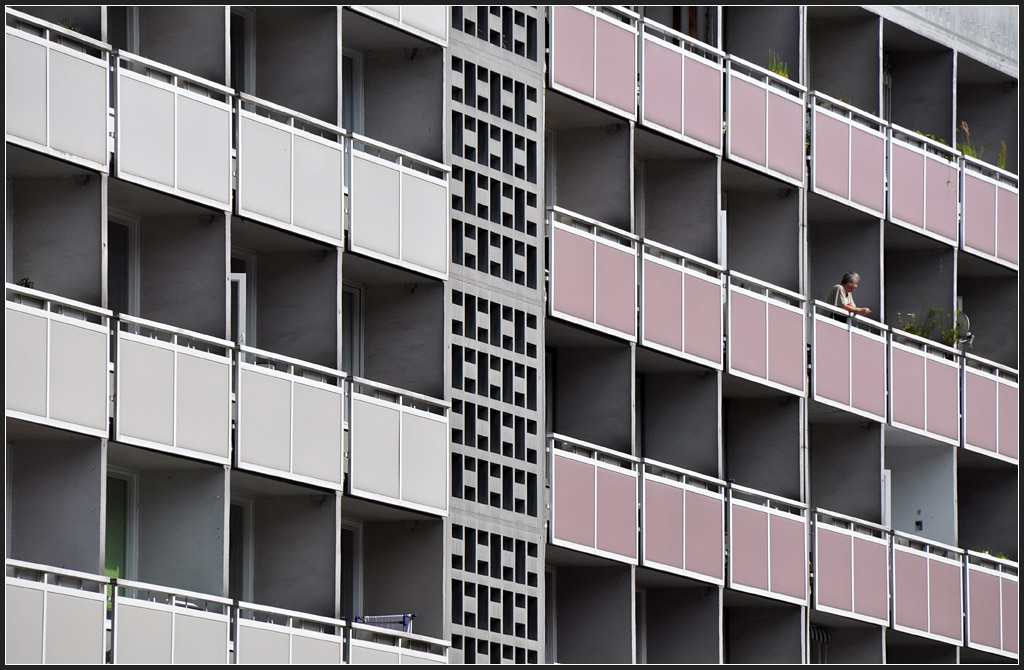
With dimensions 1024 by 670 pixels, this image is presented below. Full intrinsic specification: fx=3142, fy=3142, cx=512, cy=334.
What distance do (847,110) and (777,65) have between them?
1.81 meters

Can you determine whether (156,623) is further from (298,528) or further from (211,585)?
(298,528)

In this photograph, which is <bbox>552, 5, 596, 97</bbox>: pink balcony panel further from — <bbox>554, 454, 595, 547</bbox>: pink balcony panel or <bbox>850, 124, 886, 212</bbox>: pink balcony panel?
<bbox>850, 124, 886, 212</bbox>: pink balcony panel

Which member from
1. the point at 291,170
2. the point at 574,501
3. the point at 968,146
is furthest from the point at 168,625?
the point at 968,146

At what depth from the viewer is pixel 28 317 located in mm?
36562

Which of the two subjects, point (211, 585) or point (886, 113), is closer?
point (211, 585)

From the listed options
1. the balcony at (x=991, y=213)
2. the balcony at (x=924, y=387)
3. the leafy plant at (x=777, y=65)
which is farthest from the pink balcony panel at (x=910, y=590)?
the leafy plant at (x=777, y=65)

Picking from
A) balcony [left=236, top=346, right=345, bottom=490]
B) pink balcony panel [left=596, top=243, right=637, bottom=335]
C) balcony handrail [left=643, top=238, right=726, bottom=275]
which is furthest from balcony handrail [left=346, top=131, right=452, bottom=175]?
balcony handrail [left=643, top=238, right=726, bottom=275]

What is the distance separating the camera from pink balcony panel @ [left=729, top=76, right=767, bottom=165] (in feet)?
167

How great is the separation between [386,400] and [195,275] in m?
3.83

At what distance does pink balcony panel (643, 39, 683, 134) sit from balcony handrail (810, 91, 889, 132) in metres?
3.95

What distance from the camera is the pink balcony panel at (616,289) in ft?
155

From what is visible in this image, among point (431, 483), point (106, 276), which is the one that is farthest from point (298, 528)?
point (106, 276)

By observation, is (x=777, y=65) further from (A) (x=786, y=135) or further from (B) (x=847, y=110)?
(B) (x=847, y=110)

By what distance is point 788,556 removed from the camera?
50.2 m
